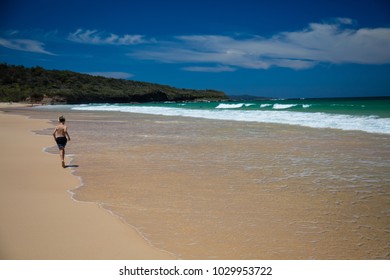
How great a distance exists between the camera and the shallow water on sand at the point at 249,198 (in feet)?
11.4

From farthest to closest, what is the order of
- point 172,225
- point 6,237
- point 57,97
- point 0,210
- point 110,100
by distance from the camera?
point 110,100 → point 57,97 → point 0,210 → point 172,225 → point 6,237

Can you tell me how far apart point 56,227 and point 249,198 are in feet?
8.53

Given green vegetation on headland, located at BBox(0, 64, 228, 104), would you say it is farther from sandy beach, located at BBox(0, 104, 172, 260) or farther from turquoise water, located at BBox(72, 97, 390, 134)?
sandy beach, located at BBox(0, 104, 172, 260)

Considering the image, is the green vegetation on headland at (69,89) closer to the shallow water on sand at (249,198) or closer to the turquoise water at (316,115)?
the turquoise water at (316,115)

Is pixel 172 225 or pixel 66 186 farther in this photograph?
pixel 66 186

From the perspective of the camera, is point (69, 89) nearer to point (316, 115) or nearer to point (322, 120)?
point (316, 115)

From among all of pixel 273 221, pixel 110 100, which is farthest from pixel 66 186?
pixel 110 100

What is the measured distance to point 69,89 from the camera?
96875mm

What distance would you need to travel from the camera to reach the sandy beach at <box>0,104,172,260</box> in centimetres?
323

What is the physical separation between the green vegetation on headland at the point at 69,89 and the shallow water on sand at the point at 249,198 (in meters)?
77.0

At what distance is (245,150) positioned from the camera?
923cm

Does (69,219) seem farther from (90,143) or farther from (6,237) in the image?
(90,143)

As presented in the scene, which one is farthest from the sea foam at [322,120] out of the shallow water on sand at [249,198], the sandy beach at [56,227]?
the sandy beach at [56,227]

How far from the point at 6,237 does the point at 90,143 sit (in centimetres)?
753
